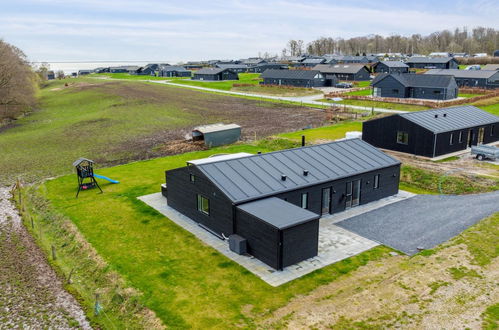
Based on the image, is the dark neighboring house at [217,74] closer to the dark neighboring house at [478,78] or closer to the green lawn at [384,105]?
the green lawn at [384,105]

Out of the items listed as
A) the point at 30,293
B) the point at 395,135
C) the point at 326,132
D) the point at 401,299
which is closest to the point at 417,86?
the point at 326,132

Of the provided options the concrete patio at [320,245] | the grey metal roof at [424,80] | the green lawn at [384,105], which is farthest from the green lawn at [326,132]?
the grey metal roof at [424,80]

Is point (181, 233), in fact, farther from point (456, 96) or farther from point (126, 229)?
point (456, 96)

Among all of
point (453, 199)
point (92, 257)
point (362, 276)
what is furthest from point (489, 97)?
point (92, 257)

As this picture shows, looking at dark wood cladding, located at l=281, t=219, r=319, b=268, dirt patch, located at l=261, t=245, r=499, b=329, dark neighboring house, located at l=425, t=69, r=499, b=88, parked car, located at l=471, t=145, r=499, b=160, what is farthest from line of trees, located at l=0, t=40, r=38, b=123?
dark neighboring house, located at l=425, t=69, r=499, b=88

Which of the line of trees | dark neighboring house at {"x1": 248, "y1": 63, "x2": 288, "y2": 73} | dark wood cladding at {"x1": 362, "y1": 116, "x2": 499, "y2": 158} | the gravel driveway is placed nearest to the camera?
the gravel driveway

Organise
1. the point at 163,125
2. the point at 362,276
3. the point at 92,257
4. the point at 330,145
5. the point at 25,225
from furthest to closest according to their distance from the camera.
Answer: the point at 163,125, the point at 330,145, the point at 25,225, the point at 92,257, the point at 362,276

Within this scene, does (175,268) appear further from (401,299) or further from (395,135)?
(395,135)

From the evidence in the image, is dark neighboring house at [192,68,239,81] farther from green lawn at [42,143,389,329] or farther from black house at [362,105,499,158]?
green lawn at [42,143,389,329]
